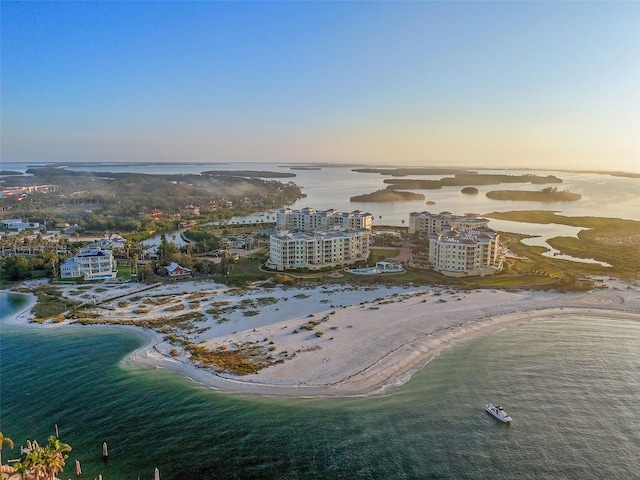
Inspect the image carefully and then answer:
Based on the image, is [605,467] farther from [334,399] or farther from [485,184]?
[485,184]

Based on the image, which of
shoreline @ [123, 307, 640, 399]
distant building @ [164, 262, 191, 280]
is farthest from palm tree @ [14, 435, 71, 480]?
distant building @ [164, 262, 191, 280]

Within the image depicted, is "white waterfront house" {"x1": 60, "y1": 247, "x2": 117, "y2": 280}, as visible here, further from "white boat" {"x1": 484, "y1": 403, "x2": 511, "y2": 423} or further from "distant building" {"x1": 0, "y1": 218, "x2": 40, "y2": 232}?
"distant building" {"x1": 0, "y1": 218, "x2": 40, "y2": 232}

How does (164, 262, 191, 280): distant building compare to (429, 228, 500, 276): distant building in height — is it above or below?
below

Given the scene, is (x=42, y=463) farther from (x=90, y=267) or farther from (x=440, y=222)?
(x=440, y=222)

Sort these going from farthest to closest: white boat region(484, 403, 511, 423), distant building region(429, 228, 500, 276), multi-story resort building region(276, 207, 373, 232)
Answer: multi-story resort building region(276, 207, 373, 232)
distant building region(429, 228, 500, 276)
white boat region(484, 403, 511, 423)

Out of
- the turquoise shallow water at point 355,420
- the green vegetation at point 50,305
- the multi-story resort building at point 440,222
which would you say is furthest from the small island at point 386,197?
the turquoise shallow water at point 355,420

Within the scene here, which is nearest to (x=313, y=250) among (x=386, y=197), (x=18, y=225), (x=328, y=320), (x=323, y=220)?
(x=328, y=320)
